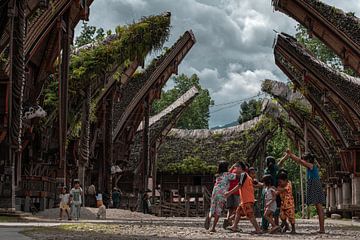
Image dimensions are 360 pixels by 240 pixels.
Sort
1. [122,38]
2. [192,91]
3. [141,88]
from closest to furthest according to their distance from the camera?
[122,38] → [141,88] → [192,91]

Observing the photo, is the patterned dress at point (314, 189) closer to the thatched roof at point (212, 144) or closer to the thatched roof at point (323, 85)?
the thatched roof at point (323, 85)

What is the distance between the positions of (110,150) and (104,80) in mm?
3631

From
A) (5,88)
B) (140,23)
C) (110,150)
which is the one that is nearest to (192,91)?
(110,150)

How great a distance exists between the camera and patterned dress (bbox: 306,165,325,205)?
1068cm

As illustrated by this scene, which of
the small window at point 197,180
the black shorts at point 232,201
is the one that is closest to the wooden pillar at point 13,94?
the black shorts at point 232,201

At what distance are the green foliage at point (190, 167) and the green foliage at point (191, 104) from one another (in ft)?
67.2

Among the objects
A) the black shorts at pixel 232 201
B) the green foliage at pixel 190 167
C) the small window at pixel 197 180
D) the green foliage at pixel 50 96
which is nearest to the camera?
the black shorts at pixel 232 201

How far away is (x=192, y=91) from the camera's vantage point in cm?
3900

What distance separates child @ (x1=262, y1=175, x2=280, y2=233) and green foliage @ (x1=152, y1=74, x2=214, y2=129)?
52.0 metres

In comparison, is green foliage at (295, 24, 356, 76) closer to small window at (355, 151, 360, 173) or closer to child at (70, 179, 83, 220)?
small window at (355, 151, 360, 173)

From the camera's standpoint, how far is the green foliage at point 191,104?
214 feet

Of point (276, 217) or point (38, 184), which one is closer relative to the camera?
point (276, 217)

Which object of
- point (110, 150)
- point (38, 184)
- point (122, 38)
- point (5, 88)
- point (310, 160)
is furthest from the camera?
point (110, 150)

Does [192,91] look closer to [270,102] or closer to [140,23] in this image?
[270,102]
